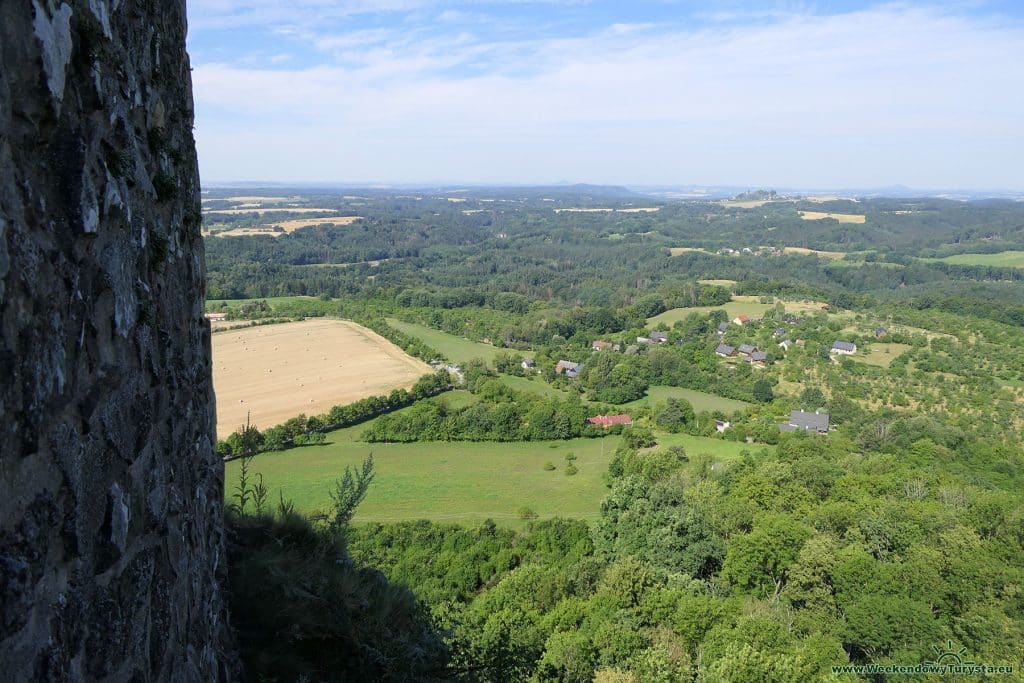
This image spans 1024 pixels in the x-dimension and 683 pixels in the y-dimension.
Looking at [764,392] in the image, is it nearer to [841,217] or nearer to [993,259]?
[993,259]

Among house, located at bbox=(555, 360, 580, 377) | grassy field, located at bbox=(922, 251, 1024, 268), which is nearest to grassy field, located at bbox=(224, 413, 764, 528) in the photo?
house, located at bbox=(555, 360, 580, 377)

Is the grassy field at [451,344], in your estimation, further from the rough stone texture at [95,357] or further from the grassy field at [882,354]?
the rough stone texture at [95,357]

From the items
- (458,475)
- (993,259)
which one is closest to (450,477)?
(458,475)

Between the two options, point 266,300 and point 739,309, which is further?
point 266,300

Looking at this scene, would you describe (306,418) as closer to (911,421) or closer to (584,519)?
(584,519)

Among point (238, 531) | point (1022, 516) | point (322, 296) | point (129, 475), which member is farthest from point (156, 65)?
point (322, 296)

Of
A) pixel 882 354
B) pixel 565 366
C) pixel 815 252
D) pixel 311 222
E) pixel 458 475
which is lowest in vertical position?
pixel 458 475
